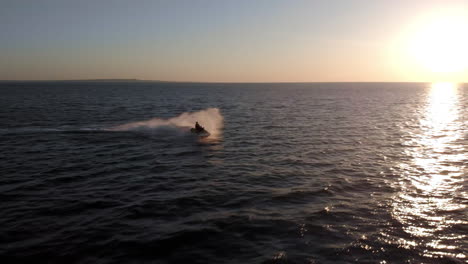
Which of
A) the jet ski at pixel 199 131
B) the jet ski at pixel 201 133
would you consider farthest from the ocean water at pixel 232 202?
the jet ski at pixel 199 131

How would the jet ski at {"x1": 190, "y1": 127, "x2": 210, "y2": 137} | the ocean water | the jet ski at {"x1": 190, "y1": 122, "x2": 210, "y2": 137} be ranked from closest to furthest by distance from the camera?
the ocean water → the jet ski at {"x1": 190, "y1": 127, "x2": 210, "y2": 137} → the jet ski at {"x1": 190, "y1": 122, "x2": 210, "y2": 137}

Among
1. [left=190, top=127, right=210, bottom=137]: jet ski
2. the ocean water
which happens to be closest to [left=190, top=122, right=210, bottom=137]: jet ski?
[left=190, top=127, right=210, bottom=137]: jet ski

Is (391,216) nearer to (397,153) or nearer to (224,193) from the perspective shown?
(224,193)

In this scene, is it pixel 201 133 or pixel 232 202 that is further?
pixel 201 133

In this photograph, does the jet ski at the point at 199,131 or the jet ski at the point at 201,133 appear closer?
the jet ski at the point at 201,133

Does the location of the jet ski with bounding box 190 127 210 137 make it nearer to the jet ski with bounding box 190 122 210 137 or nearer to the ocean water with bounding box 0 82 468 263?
the jet ski with bounding box 190 122 210 137

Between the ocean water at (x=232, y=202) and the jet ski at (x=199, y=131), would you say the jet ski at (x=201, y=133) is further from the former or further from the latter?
the ocean water at (x=232, y=202)

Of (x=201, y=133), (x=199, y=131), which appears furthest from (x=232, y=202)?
A: (x=199, y=131)

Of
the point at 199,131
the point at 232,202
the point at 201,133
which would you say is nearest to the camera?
the point at 232,202

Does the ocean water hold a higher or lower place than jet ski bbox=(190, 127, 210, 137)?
lower

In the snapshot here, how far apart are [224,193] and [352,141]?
22.5 m

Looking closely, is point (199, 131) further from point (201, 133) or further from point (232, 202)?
point (232, 202)

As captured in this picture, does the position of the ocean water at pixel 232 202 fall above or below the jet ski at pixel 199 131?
below

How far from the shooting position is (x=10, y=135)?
39.3 meters
